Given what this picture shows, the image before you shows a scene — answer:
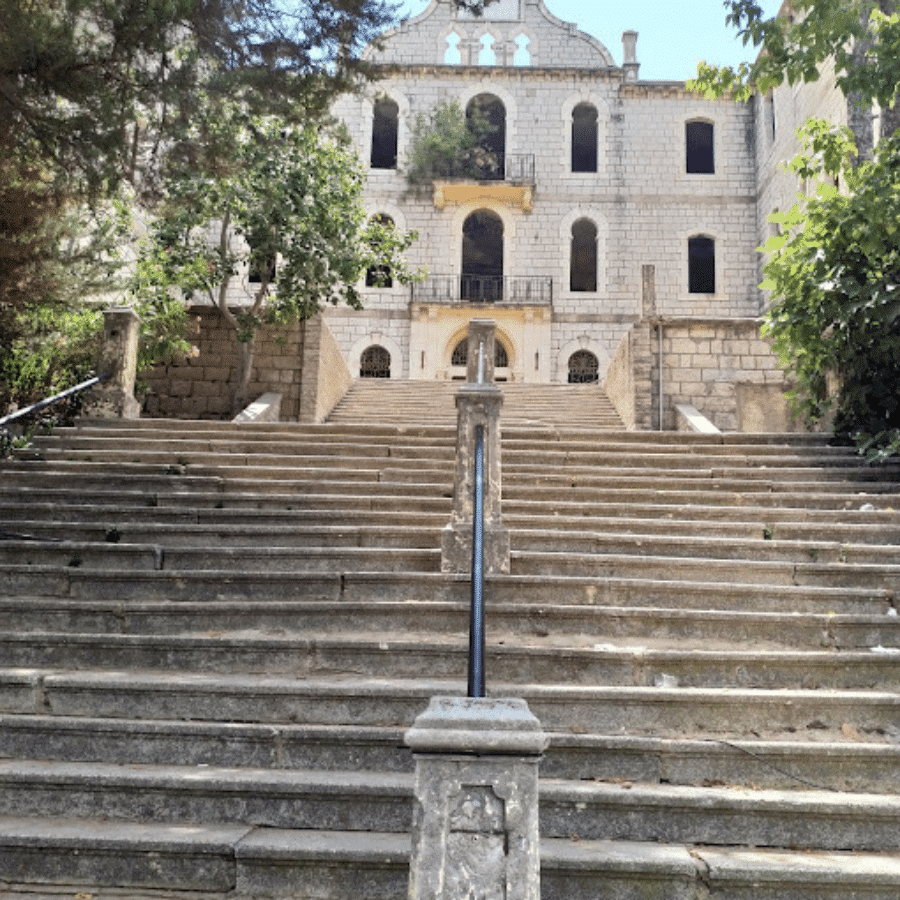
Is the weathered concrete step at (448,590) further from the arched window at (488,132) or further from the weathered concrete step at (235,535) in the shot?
the arched window at (488,132)

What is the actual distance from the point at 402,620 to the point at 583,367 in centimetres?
1670

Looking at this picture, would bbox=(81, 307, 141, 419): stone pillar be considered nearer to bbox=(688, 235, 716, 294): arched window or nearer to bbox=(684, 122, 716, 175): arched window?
bbox=(688, 235, 716, 294): arched window

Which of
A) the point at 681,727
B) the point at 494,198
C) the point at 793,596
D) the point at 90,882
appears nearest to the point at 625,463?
the point at 793,596

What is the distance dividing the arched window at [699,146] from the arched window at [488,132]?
16.2ft

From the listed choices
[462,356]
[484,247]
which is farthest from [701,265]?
[462,356]

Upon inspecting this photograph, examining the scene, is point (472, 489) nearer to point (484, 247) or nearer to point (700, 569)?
point (700, 569)

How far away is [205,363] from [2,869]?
32.9 ft

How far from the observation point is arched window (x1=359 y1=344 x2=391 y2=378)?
2100 cm

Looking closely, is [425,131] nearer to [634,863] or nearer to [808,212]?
[808,212]

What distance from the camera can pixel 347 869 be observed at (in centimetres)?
316

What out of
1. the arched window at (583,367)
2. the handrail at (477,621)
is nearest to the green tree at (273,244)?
the handrail at (477,621)

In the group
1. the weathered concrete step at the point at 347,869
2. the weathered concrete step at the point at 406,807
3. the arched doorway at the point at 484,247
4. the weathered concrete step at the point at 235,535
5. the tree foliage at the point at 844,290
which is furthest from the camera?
the arched doorway at the point at 484,247

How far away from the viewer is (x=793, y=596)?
5.25m

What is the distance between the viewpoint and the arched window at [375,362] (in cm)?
2100
